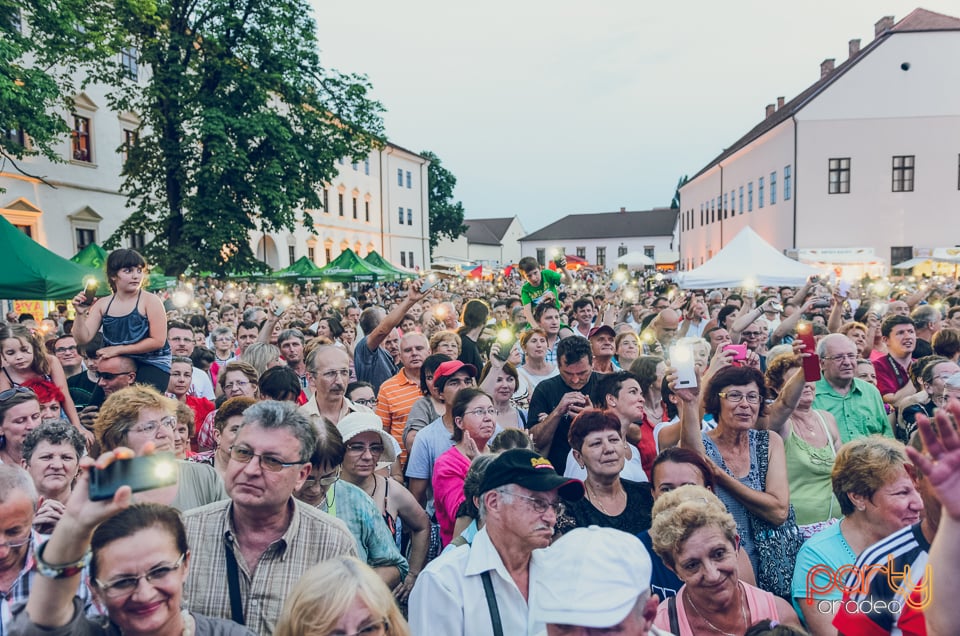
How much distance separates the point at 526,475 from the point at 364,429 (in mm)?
1323

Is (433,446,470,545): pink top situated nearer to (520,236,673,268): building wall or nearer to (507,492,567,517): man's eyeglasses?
(507,492,567,517): man's eyeglasses

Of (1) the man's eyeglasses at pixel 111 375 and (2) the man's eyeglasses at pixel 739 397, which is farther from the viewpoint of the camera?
(1) the man's eyeglasses at pixel 111 375

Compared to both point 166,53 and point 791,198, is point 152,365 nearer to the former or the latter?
point 166,53

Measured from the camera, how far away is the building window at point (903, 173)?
34125 mm

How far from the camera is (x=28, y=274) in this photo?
912 centimetres

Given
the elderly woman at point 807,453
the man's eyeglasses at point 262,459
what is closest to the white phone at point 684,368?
the elderly woman at point 807,453

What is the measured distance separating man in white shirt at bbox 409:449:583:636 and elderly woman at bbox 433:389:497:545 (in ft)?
3.33

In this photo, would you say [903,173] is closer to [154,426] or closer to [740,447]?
[740,447]

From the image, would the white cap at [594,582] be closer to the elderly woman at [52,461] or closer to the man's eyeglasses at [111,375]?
the elderly woman at [52,461]

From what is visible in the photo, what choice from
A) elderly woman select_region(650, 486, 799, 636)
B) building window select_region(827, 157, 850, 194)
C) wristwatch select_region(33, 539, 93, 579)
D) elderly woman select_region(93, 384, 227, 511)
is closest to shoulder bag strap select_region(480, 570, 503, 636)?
elderly woman select_region(650, 486, 799, 636)

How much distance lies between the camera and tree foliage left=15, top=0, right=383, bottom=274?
70.5 feet

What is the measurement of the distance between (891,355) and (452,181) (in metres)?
68.1

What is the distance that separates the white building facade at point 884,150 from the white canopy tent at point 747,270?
17.6 m

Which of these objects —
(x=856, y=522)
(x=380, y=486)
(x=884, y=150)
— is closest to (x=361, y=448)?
(x=380, y=486)
